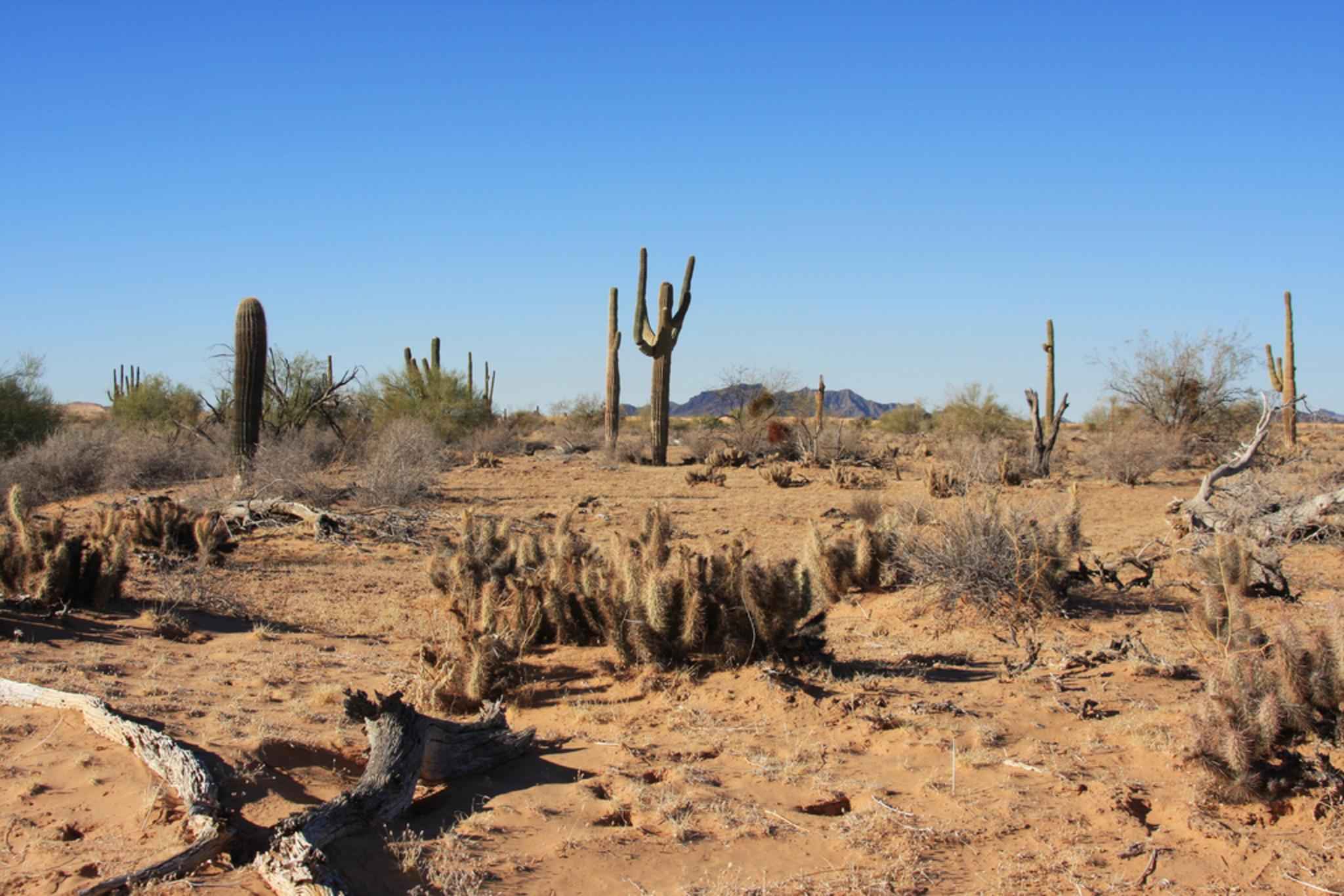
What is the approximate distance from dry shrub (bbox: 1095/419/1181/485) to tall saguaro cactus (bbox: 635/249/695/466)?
398 inches

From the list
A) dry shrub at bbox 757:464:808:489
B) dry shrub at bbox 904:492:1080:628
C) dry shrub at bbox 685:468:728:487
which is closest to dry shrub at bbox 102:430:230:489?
dry shrub at bbox 685:468:728:487

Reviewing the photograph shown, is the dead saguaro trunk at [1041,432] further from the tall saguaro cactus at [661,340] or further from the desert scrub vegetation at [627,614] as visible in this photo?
the desert scrub vegetation at [627,614]

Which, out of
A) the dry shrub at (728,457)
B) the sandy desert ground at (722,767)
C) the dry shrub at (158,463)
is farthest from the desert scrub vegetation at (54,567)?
the dry shrub at (728,457)

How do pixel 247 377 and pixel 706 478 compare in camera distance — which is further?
pixel 706 478

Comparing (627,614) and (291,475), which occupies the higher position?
(291,475)

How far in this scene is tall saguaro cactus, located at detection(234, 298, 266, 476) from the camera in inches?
727

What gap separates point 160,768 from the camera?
4984 millimetres

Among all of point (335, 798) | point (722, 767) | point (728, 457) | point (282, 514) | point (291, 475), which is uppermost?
point (728, 457)

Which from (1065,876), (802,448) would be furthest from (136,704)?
(802,448)

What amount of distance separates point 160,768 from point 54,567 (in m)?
4.82

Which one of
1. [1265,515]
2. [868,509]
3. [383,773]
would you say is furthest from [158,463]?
[1265,515]

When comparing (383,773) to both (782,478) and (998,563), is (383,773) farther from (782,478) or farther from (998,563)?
(782,478)

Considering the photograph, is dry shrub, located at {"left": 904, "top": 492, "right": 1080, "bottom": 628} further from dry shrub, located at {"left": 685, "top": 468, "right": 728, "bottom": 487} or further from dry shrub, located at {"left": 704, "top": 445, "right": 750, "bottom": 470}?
dry shrub, located at {"left": 704, "top": 445, "right": 750, "bottom": 470}

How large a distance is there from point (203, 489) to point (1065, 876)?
53.5 ft
